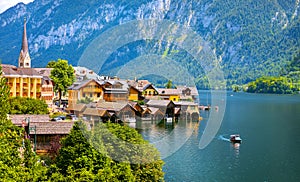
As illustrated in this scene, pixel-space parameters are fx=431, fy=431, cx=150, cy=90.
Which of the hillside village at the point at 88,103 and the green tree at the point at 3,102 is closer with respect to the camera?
the green tree at the point at 3,102

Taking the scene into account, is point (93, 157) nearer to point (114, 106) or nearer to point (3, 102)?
point (3, 102)

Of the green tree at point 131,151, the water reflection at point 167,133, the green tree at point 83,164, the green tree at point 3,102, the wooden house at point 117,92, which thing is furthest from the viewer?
the wooden house at point 117,92

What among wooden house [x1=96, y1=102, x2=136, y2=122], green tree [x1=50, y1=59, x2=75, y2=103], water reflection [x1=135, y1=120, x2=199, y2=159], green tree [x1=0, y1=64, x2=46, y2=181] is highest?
green tree [x1=50, y1=59, x2=75, y2=103]

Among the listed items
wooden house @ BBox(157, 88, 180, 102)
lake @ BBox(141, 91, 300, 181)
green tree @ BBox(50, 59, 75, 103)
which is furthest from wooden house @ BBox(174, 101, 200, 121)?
green tree @ BBox(50, 59, 75, 103)

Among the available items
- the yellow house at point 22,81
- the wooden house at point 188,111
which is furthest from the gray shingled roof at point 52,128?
the wooden house at point 188,111

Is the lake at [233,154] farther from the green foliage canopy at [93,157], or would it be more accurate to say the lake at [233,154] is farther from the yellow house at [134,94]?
the yellow house at [134,94]

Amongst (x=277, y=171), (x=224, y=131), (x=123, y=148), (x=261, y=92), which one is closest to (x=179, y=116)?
(x=224, y=131)

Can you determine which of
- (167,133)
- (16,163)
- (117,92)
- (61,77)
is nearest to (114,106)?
(117,92)

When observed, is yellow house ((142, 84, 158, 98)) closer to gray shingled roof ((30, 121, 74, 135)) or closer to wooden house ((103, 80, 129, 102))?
wooden house ((103, 80, 129, 102))

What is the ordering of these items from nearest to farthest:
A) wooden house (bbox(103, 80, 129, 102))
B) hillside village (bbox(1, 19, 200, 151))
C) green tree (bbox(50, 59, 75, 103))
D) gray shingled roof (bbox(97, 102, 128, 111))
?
1. hillside village (bbox(1, 19, 200, 151))
2. gray shingled roof (bbox(97, 102, 128, 111))
3. wooden house (bbox(103, 80, 129, 102))
4. green tree (bbox(50, 59, 75, 103))

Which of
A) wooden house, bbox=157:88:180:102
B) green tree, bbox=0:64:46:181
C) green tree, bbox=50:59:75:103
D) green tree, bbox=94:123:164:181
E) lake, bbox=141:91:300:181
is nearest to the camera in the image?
green tree, bbox=0:64:46:181

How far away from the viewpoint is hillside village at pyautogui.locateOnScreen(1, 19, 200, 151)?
25.3 metres

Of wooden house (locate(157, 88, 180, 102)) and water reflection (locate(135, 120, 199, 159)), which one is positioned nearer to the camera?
water reflection (locate(135, 120, 199, 159))

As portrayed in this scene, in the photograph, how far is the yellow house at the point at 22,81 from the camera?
4208cm
